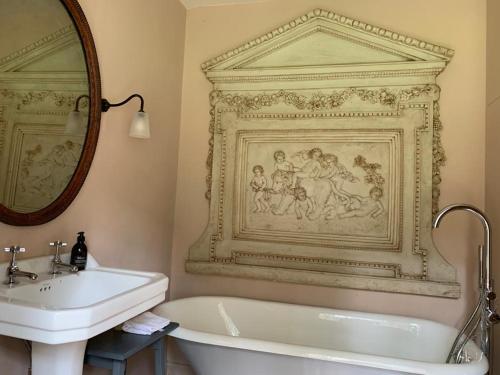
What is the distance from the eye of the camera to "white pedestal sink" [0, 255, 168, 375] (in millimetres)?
939

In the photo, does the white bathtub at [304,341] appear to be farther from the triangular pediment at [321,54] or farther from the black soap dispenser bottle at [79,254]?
the triangular pediment at [321,54]

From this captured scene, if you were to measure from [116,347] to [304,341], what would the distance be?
3.79 ft

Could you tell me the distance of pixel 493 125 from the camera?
201 cm

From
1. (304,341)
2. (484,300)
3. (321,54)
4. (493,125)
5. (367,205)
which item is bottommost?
(304,341)

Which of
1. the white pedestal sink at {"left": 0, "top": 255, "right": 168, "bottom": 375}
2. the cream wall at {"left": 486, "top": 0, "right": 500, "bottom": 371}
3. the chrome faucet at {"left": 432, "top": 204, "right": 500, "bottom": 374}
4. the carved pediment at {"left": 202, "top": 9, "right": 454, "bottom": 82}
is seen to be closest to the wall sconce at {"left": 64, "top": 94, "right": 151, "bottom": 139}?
the white pedestal sink at {"left": 0, "top": 255, "right": 168, "bottom": 375}

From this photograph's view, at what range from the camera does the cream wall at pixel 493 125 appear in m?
1.93

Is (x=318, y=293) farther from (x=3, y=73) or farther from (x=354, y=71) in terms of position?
(x=3, y=73)

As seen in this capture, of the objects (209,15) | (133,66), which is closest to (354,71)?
(209,15)

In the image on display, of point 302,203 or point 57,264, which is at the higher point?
point 302,203

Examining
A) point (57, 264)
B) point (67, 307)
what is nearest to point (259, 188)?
point (57, 264)

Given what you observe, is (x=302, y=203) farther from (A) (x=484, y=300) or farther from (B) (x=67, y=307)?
(B) (x=67, y=307)

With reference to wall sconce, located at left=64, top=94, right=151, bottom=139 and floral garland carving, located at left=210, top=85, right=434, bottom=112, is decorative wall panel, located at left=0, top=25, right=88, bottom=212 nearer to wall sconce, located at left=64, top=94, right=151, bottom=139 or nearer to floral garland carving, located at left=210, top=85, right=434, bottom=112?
wall sconce, located at left=64, top=94, right=151, bottom=139

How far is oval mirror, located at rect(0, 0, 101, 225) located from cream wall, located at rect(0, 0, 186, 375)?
0.32 ft

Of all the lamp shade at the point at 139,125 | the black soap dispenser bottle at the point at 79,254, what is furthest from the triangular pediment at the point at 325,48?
the black soap dispenser bottle at the point at 79,254
